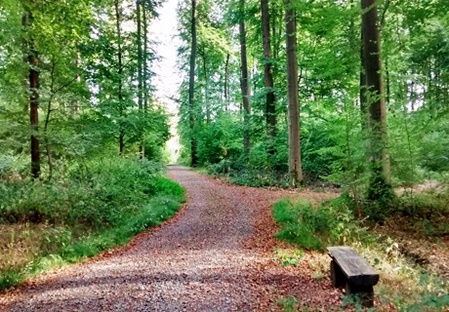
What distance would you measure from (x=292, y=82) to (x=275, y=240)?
7626 millimetres

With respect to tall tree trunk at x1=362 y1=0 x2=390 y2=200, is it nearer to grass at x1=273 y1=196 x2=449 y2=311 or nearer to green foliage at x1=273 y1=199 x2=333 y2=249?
grass at x1=273 y1=196 x2=449 y2=311

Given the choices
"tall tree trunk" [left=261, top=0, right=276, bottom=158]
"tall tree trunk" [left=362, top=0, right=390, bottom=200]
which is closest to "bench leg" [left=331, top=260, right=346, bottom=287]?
"tall tree trunk" [left=362, top=0, right=390, bottom=200]

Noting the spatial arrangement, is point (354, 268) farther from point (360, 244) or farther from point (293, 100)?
point (293, 100)

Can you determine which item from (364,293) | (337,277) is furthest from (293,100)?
(364,293)

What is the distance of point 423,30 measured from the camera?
1008 cm

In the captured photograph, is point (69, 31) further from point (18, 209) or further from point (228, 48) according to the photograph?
point (228, 48)

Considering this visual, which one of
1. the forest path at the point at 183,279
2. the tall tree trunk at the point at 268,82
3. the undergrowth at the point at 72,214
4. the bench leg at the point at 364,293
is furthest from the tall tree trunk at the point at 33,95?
the tall tree trunk at the point at 268,82

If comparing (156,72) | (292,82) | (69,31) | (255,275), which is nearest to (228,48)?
(156,72)

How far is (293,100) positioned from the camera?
524 inches

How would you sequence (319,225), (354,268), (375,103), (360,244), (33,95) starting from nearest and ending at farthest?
(354,268) → (360,244) → (319,225) → (375,103) → (33,95)

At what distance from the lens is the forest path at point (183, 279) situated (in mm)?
4453

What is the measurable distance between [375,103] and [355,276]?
581 cm

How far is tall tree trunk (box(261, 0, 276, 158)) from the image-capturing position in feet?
54.9

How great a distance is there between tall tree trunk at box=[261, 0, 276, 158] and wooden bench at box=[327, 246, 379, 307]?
11.9 meters
